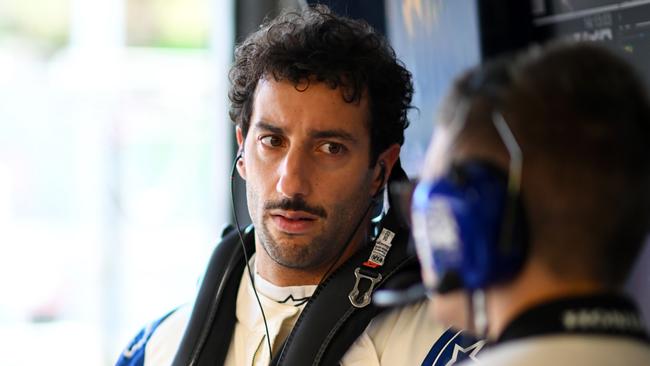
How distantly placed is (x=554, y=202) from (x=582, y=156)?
54 mm

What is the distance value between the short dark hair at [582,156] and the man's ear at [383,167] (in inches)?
41.6

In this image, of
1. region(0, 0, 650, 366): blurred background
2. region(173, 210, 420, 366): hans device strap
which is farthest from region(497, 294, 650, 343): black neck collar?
region(0, 0, 650, 366): blurred background

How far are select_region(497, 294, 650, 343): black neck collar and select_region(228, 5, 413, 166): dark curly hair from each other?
107 centimetres

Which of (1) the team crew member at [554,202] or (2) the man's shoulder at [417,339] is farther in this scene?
(2) the man's shoulder at [417,339]

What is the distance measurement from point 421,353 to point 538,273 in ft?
2.88

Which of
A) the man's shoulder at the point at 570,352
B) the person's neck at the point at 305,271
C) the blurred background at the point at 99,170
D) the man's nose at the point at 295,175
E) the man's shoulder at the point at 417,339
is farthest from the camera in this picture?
the blurred background at the point at 99,170

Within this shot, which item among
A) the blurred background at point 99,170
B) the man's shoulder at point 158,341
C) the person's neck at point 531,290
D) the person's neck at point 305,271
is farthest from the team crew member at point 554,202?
the blurred background at point 99,170

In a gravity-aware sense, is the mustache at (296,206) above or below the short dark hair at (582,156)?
below

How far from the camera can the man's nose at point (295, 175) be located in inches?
75.2

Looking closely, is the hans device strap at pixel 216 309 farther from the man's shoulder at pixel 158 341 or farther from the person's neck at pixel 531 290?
the person's neck at pixel 531 290

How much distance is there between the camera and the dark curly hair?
1998 millimetres

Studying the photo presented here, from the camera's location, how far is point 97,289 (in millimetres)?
4844

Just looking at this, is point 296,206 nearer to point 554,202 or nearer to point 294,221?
point 294,221

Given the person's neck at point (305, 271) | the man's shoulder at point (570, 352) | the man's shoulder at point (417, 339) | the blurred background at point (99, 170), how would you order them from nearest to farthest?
the man's shoulder at point (570, 352) → the man's shoulder at point (417, 339) → the person's neck at point (305, 271) → the blurred background at point (99, 170)
